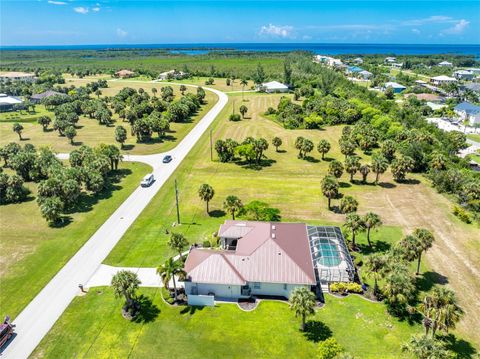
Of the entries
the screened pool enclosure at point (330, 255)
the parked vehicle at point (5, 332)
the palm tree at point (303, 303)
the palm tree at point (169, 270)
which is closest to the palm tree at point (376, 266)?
the screened pool enclosure at point (330, 255)

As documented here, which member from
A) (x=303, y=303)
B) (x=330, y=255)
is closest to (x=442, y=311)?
(x=303, y=303)

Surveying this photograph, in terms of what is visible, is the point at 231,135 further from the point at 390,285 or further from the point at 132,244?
the point at 390,285

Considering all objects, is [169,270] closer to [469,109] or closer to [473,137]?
[473,137]

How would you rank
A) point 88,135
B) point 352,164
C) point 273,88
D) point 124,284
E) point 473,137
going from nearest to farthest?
point 124,284 → point 352,164 → point 473,137 → point 88,135 → point 273,88

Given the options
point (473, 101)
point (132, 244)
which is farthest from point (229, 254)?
point (473, 101)

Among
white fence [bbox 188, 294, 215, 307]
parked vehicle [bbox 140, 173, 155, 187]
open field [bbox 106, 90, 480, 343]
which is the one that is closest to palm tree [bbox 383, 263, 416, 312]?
open field [bbox 106, 90, 480, 343]

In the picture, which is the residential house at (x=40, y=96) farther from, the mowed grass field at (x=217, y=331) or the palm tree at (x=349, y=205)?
the palm tree at (x=349, y=205)

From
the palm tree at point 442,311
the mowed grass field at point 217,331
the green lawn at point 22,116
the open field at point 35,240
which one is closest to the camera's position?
the palm tree at point 442,311
